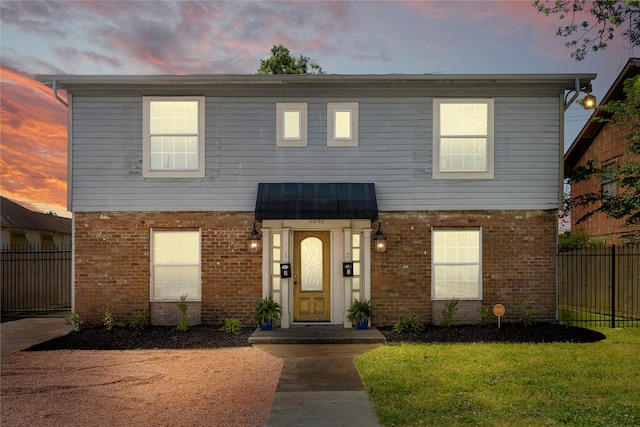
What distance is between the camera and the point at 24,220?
64.0ft

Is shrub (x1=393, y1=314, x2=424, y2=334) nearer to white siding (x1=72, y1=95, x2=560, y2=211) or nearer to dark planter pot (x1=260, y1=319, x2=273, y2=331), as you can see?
white siding (x1=72, y1=95, x2=560, y2=211)

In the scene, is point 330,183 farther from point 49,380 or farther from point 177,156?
point 49,380

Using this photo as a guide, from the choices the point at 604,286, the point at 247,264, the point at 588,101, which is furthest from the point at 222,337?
the point at 604,286

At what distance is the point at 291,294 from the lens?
427 inches

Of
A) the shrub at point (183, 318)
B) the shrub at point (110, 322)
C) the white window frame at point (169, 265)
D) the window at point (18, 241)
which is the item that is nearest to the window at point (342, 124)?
the white window frame at point (169, 265)

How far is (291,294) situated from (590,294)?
9.20 m

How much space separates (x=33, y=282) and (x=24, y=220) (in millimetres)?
5376

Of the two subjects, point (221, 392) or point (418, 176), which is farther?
point (418, 176)

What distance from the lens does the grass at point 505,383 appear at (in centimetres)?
547

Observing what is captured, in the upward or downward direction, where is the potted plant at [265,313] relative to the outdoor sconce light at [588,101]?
downward

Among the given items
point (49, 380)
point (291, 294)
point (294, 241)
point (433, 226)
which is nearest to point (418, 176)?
point (433, 226)

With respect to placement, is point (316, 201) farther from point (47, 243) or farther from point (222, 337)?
point (47, 243)

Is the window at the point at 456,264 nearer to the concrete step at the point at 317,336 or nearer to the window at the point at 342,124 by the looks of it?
the concrete step at the point at 317,336

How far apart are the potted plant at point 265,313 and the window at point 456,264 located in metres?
3.94
